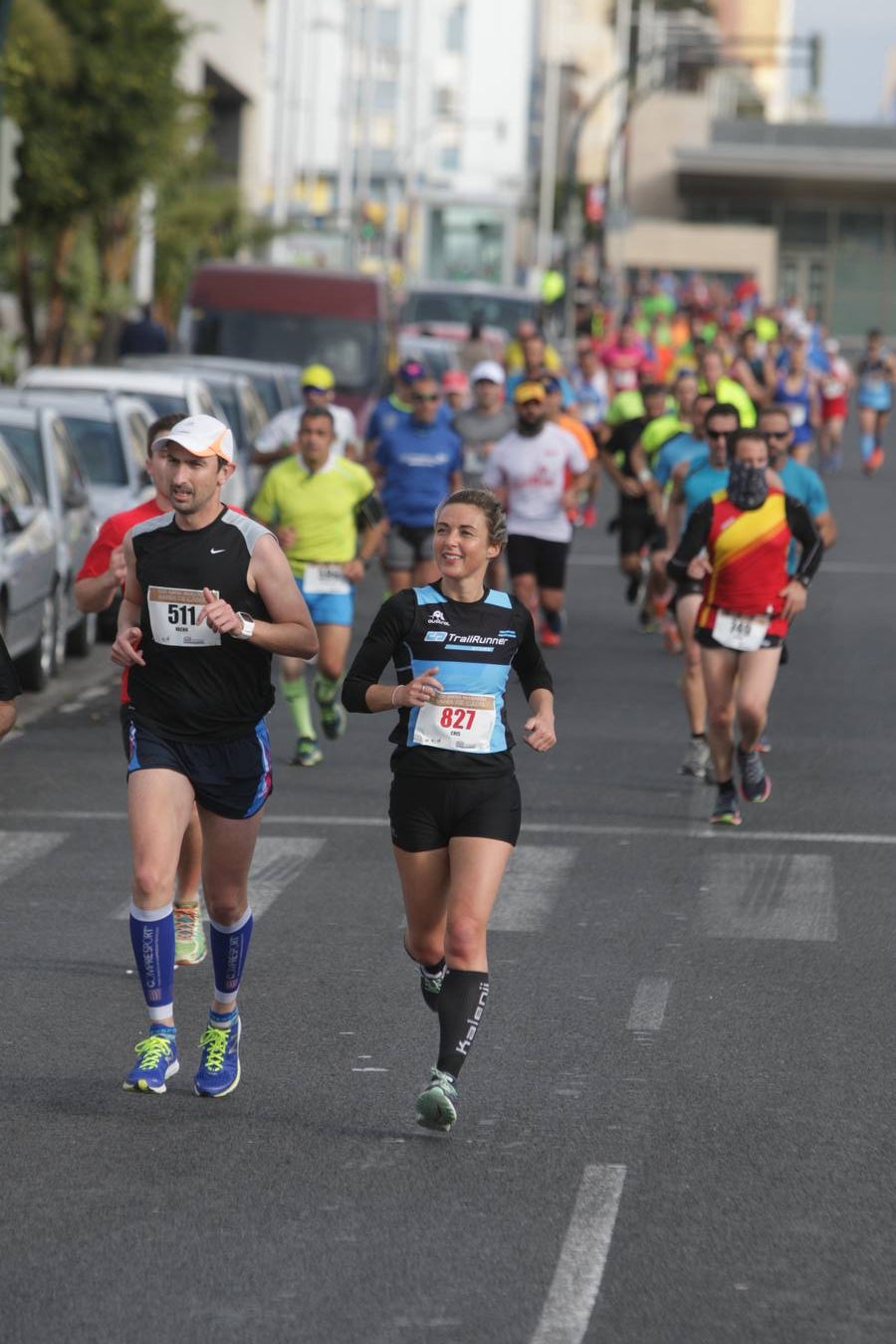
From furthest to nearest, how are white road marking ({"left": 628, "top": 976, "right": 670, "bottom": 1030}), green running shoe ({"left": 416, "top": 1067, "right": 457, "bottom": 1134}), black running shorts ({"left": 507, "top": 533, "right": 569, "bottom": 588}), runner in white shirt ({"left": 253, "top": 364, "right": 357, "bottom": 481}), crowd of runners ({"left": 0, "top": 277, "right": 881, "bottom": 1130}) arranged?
black running shorts ({"left": 507, "top": 533, "right": 569, "bottom": 588})
runner in white shirt ({"left": 253, "top": 364, "right": 357, "bottom": 481})
white road marking ({"left": 628, "top": 976, "right": 670, "bottom": 1030})
crowd of runners ({"left": 0, "top": 277, "right": 881, "bottom": 1130})
green running shoe ({"left": 416, "top": 1067, "right": 457, "bottom": 1134})

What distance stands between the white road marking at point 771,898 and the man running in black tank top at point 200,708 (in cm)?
293

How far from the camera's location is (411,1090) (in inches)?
293

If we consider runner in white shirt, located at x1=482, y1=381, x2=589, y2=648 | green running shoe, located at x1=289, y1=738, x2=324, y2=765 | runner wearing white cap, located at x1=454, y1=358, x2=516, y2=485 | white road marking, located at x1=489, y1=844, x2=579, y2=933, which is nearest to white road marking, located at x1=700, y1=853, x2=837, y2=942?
white road marking, located at x1=489, y1=844, x2=579, y2=933

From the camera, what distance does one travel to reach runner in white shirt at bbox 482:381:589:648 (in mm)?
17922

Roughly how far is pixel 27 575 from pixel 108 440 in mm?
4747

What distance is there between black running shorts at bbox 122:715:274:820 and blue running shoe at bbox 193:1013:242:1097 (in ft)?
1.90

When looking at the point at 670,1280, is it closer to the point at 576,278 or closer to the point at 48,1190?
the point at 48,1190

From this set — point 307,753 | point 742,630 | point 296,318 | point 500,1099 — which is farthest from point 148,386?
point 500,1099

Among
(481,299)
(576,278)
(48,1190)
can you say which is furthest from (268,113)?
(48,1190)

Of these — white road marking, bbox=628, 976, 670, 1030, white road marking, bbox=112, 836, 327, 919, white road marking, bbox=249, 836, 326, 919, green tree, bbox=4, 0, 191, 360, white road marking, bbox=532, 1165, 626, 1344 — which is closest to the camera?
white road marking, bbox=532, 1165, 626, 1344

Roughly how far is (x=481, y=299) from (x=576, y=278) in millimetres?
11677

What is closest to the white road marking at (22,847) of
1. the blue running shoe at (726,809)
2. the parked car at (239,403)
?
the blue running shoe at (726,809)

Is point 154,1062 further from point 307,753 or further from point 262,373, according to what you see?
point 262,373

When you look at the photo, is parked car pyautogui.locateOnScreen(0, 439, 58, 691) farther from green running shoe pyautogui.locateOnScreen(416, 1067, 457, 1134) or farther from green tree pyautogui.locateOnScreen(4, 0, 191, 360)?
green tree pyautogui.locateOnScreen(4, 0, 191, 360)
